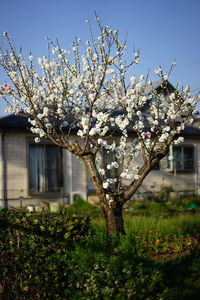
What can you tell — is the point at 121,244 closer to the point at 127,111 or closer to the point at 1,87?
the point at 127,111

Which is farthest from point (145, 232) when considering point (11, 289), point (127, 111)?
point (11, 289)

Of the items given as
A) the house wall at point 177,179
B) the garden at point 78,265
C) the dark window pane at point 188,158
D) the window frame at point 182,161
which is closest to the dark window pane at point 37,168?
the house wall at point 177,179

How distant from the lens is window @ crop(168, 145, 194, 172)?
20.6 metres

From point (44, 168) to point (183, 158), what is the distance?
26.2 feet

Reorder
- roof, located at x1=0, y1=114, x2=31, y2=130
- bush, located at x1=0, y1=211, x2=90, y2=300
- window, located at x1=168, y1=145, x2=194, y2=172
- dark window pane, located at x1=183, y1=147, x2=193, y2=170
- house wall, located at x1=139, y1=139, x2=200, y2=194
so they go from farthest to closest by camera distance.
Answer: dark window pane, located at x1=183, y1=147, x2=193, y2=170
window, located at x1=168, y1=145, x2=194, y2=172
house wall, located at x1=139, y1=139, x2=200, y2=194
roof, located at x1=0, y1=114, x2=31, y2=130
bush, located at x1=0, y1=211, x2=90, y2=300

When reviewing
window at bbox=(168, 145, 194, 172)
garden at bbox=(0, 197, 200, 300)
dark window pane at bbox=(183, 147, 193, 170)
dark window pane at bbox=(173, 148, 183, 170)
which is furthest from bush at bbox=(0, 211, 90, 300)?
dark window pane at bbox=(183, 147, 193, 170)

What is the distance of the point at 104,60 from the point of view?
25.0 feet

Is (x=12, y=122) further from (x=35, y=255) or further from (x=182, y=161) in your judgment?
(x=35, y=255)

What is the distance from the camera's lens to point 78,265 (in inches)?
178

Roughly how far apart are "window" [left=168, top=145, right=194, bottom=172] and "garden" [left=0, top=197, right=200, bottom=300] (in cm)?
1434

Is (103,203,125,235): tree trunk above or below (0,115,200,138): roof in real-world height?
below

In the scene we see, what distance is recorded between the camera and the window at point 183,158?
20641 mm

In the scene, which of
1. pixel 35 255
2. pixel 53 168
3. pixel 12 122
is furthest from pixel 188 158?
pixel 35 255

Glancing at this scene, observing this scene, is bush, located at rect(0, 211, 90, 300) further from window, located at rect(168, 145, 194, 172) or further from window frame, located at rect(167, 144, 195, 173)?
window, located at rect(168, 145, 194, 172)
